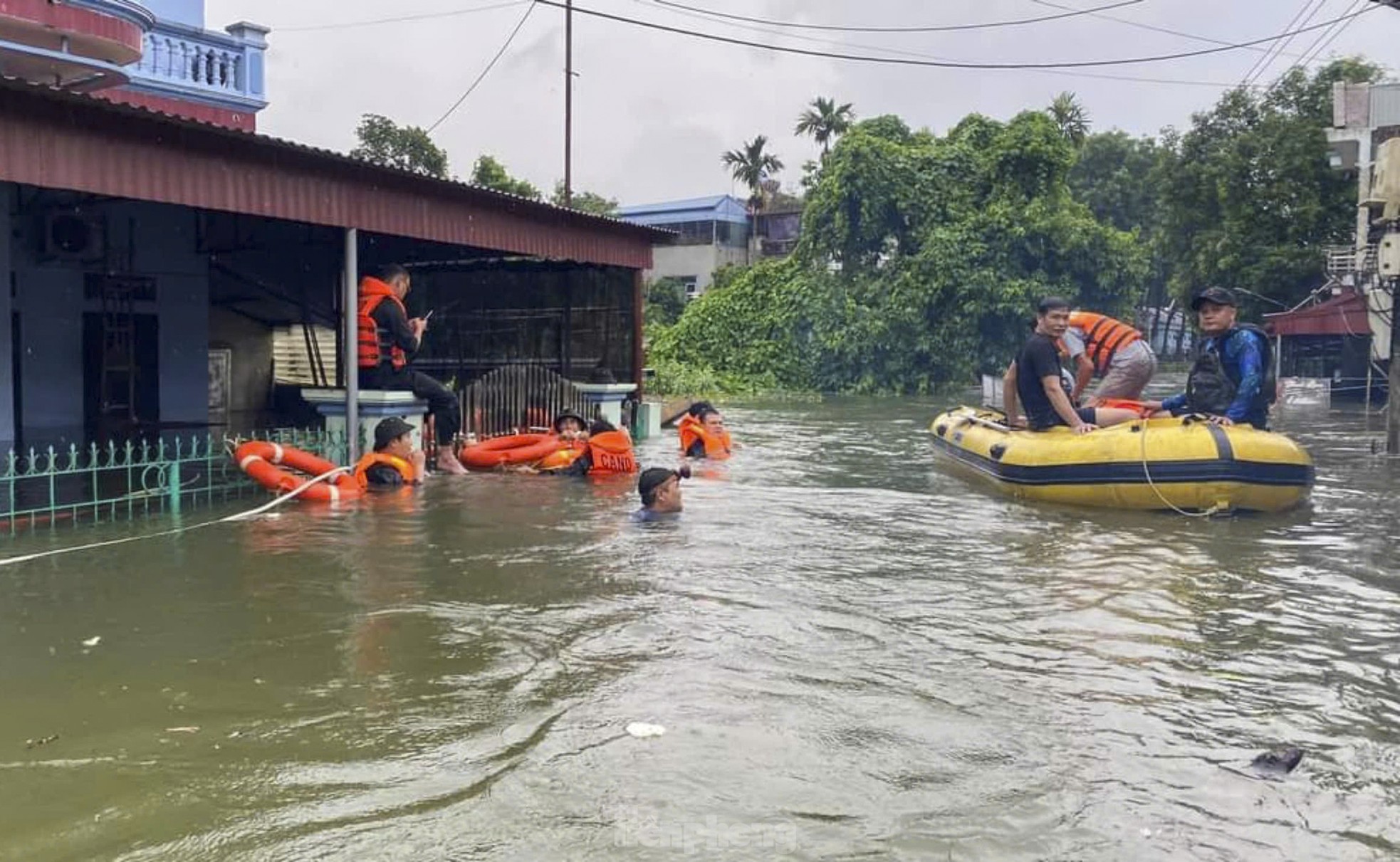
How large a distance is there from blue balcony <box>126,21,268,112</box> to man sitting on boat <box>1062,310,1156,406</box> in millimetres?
10188

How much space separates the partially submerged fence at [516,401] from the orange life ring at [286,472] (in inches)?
120

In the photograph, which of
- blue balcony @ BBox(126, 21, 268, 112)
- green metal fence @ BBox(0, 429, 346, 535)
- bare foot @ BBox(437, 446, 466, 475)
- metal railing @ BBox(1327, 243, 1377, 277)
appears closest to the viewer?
green metal fence @ BBox(0, 429, 346, 535)

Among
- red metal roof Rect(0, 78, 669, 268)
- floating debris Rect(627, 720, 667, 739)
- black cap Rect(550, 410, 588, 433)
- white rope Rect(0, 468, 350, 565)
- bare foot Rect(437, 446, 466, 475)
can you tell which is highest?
red metal roof Rect(0, 78, 669, 268)

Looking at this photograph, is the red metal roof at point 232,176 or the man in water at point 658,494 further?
the man in water at point 658,494

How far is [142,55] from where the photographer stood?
40.3 feet

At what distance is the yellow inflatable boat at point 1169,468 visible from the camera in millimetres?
9758

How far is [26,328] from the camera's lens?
36.5 feet

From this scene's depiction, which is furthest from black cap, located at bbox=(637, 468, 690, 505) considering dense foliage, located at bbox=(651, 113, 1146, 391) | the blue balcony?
dense foliage, located at bbox=(651, 113, 1146, 391)

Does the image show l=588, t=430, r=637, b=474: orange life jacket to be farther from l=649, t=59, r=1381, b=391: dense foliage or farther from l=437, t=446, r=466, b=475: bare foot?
l=649, t=59, r=1381, b=391: dense foliage

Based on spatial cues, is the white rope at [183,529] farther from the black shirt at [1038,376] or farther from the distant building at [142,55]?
the black shirt at [1038,376]

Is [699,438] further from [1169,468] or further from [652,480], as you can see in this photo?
[1169,468]

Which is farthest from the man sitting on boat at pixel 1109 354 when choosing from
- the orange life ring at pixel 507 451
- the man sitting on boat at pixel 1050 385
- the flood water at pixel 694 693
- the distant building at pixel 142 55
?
the distant building at pixel 142 55

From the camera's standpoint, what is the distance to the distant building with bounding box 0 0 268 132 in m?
10.6

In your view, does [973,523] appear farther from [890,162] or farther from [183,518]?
[890,162]
